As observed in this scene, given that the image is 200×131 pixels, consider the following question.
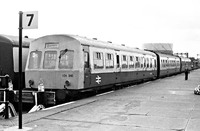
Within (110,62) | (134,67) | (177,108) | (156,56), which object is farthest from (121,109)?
(156,56)

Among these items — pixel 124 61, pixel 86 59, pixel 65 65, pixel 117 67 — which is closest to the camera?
pixel 65 65

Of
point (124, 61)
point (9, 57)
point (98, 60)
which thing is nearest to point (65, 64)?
point (98, 60)

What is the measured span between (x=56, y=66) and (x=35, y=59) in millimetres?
1056

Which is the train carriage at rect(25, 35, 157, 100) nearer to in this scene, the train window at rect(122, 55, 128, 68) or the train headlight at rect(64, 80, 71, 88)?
the train headlight at rect(64, 80, 71, 88)

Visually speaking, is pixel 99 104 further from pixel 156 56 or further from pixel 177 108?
pixel 156 56

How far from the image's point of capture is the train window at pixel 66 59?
37.5ft

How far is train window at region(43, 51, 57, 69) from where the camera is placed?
1170 cm

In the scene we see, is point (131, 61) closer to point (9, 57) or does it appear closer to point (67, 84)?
point (67, 84)

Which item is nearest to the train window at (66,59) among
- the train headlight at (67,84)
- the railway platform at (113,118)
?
the train headlight at (67,84)

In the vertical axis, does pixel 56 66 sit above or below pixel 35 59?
below

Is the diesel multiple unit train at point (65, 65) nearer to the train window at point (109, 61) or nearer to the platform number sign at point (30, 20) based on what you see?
the train window at point (109, 61)

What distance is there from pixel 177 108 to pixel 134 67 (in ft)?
30.6

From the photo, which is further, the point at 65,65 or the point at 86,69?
the point at 86,69

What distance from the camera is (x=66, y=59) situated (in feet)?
37.9
